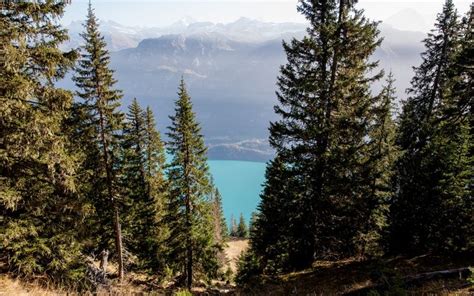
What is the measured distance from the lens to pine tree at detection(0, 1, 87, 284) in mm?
9227

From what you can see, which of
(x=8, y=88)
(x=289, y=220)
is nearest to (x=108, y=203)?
(x=289, y=220)

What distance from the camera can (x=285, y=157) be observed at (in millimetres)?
15664

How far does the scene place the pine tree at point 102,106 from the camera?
1764cm

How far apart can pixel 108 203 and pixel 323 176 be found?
14.2 m

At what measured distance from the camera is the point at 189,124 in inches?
899

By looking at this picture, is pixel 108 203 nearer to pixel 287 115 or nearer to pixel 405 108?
pixel 287 115

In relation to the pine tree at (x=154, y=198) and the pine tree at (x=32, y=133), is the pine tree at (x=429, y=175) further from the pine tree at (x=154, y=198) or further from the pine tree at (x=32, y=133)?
the pine tree at (x=154, y=198)

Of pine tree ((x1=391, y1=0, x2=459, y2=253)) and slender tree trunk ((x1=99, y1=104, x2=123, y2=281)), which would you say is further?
slender tree trunk ((x1=99, y1=104, x2=123, y2=281))

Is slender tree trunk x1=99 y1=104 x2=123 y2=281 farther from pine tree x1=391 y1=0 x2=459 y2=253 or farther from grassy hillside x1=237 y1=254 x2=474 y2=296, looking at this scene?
pine tree x1=391 y1=0 x2=459 y2=253

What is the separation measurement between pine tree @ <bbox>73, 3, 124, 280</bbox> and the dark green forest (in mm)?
73

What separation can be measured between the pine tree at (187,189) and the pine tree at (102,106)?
399 centimetres

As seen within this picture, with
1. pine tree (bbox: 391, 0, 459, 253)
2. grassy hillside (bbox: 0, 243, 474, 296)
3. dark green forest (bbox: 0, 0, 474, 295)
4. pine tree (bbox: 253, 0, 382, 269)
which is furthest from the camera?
pine tree (bbox: 391, 0, 459, 253)

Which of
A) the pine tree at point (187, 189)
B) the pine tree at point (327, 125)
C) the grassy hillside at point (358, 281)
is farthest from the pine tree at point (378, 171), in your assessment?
the pine tree at point (187, 189)

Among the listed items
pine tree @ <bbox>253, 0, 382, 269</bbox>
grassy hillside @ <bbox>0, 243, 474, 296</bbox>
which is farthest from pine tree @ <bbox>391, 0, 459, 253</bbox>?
pine tree @ <bbox>253, 0, 382, 269</bbox>
